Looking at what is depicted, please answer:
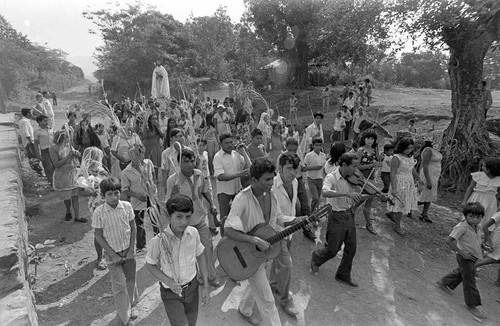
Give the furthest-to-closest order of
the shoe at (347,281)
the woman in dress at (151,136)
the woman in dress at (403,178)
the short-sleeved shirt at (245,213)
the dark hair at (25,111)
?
1. the dark hair at (25,111)
2. the woman in dress at (151,136)
3. the woman in dress at (403,178)
4. the shoe at (347,281)
5. the short-sleeved shirt at (245,213)

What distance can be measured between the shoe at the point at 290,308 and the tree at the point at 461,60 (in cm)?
676

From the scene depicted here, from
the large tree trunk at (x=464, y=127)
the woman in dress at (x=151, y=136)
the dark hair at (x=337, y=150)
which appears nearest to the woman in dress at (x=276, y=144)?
the dark hair at (x=337, y=150)

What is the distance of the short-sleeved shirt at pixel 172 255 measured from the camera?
2697 mm

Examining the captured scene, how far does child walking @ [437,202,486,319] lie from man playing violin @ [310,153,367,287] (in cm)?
123

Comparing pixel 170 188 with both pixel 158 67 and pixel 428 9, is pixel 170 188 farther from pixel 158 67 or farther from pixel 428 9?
pixel 158 67

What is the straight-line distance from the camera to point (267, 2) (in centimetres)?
1806

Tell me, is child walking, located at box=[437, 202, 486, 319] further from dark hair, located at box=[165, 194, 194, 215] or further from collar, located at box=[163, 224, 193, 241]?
dark hair, located at box=[165, 194, 194, 215]

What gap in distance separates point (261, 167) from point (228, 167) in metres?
1.60

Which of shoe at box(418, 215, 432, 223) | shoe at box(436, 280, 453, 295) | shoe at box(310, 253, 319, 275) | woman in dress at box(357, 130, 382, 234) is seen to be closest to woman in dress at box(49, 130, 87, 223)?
shoe at box(310, 253, 319, 275)

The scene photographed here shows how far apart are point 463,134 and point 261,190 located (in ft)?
25.8

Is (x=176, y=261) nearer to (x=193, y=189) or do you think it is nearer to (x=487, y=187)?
(x=193, y=189)

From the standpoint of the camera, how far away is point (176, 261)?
2.72 metres

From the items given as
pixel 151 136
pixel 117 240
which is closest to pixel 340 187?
pixel 117 240

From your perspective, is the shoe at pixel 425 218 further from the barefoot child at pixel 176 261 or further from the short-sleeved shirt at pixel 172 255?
the short-sleeved shirt at pixel 172 255
